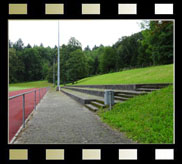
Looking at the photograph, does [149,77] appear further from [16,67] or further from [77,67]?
[16,67]

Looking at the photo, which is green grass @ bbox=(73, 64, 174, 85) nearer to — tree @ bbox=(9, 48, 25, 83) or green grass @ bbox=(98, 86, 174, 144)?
green grass @ bbox=(98, 86, 174, 144)

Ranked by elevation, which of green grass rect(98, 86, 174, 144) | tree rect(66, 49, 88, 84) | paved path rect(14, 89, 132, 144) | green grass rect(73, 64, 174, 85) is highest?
tree rect(66, 49, 88, 84)

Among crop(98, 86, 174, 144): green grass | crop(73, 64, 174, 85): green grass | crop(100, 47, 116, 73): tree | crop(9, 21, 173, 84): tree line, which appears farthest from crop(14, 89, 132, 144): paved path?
crop(100, 47, 116, 73): tree

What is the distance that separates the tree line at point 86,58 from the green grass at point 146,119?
63.1ft

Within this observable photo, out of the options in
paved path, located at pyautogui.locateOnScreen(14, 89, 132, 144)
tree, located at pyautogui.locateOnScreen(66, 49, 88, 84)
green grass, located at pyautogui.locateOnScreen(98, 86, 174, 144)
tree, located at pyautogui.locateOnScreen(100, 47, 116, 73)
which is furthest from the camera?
tree, located at pyautogui.locateOnScreen(100, 47, 116, 73)

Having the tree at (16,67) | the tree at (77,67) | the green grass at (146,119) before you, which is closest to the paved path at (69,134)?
the green grass at (146,119)

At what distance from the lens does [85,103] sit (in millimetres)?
9570

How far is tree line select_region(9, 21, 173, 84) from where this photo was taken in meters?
38.2

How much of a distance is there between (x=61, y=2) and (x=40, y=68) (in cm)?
7708

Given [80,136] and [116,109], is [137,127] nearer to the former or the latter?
[80,136]

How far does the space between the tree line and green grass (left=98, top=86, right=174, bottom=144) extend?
758 inches

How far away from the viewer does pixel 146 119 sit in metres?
5.26

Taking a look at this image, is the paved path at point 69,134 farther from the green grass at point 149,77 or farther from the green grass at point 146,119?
the green grass at point 149,77
